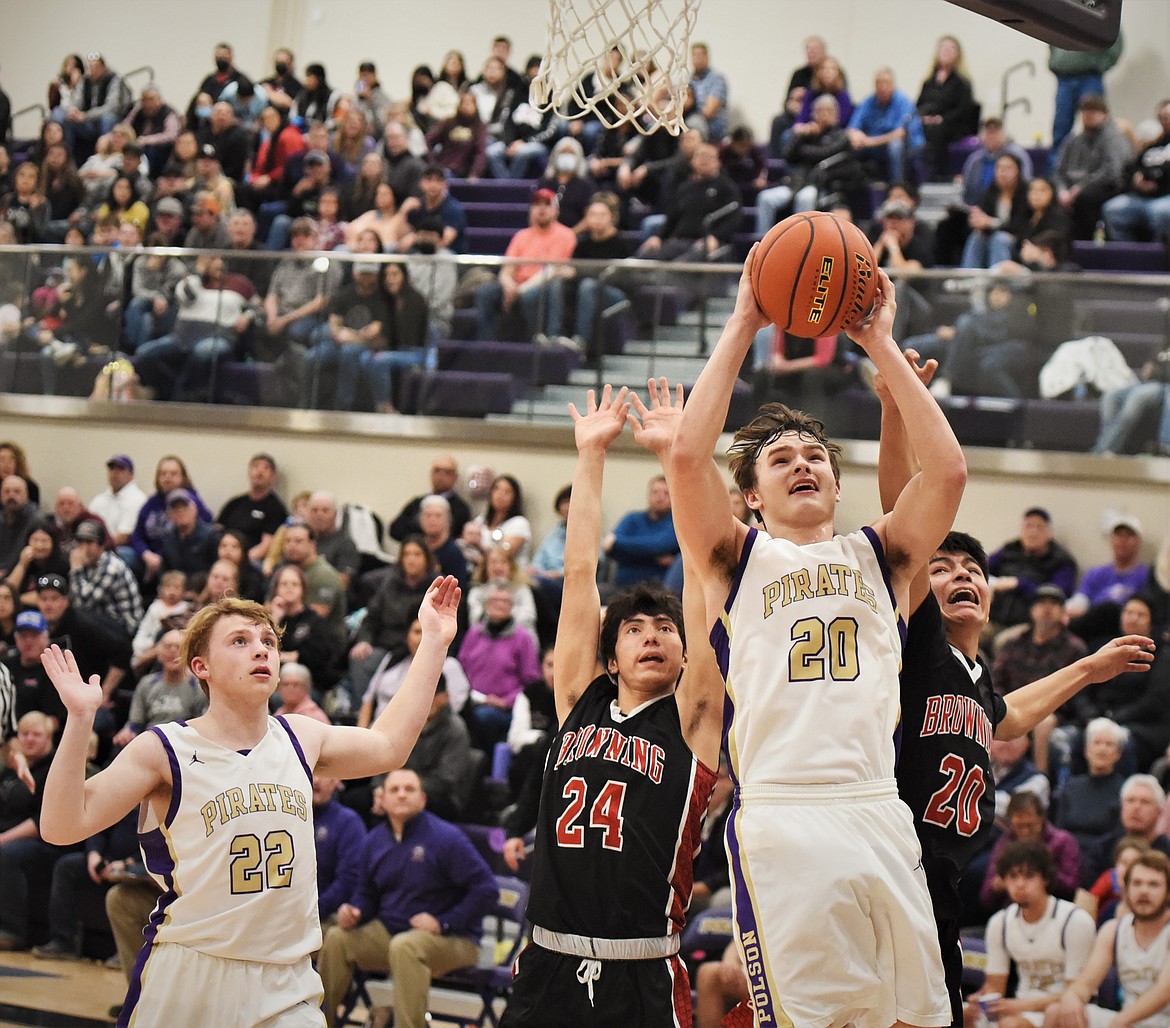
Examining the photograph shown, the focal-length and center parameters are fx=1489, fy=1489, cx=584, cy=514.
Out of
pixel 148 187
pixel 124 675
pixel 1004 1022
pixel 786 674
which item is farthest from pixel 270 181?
pixel 786 674

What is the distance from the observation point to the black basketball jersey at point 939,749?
14.1ft

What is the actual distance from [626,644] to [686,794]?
1.63 ft

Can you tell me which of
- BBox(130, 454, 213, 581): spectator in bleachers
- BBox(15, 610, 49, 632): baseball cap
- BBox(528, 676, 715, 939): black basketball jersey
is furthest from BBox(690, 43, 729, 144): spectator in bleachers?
BBox(528, 676, 715, 939): black basketball jersey

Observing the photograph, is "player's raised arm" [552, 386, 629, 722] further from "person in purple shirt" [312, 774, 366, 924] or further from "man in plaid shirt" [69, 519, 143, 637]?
"man in plaid shirt" [69, 519, 143, 637]

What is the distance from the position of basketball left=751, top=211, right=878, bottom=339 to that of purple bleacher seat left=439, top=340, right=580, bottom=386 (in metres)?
7.44

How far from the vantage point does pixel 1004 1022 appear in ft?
23.5

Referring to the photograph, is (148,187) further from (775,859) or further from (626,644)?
(775,859)

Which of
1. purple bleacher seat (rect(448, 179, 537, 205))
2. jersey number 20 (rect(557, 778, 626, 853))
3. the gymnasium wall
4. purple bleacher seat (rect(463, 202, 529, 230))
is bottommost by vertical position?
jersey number 20 (rect(557, 778, 626, 853))

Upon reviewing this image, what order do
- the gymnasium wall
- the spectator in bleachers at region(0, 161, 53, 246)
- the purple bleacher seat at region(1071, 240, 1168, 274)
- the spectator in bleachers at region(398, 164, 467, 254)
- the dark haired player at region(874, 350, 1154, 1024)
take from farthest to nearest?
the gymnasium wall
the spectator in bleachers at region(0, 161, 53, 246)
the spectator in bleachers at region(398, 164, 467, 254)
the purple bleacher seat at region(1071, 240, 1168, 274)
the dark haired player at region(874, 350, 1154, 1024)

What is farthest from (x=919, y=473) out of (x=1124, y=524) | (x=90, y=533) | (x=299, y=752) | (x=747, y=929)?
(x=90, y=533)

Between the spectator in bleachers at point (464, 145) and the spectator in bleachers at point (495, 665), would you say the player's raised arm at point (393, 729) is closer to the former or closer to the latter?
the spectator in bleachers at point (495, 665)

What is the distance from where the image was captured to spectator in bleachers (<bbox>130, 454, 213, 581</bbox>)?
11891 millimetres

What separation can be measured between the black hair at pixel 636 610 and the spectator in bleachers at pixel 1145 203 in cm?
903

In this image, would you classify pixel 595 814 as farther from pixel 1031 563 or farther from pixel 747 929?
pixel 1031 563
